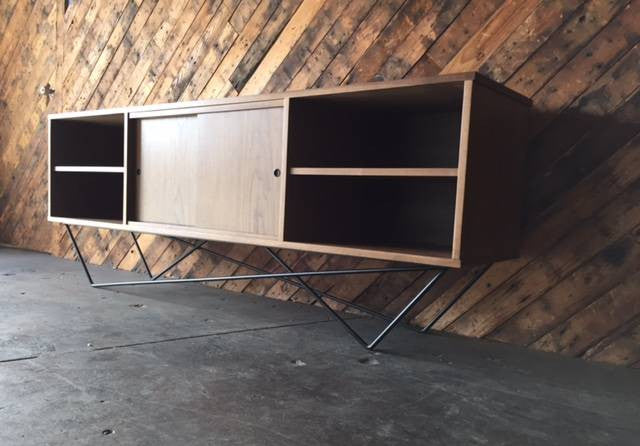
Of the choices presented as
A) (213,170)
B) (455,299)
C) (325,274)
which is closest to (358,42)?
(213,170)

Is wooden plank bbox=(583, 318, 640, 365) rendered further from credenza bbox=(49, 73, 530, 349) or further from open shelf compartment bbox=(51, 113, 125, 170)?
open shelf compartment bbox=(51, 113, 125, 170)

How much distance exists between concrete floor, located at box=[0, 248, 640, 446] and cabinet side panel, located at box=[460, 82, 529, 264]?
38cm

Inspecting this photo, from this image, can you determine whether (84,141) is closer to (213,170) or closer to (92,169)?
(92,169)

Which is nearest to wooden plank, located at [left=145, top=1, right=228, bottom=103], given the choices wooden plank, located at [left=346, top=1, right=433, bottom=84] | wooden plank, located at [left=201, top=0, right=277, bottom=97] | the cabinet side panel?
wooden plank, located at [left=201, top=0, right=277, bottom=97]

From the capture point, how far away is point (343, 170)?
5.83 feet

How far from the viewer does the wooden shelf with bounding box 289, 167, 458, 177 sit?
5.11 feet

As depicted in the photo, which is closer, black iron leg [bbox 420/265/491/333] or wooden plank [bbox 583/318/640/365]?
wooden plank [bbox 583/318/640/365]

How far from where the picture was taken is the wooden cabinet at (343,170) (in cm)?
162

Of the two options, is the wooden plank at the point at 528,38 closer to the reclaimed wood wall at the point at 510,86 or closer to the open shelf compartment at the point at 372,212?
the reclaimed wood wall at the point at 510,86

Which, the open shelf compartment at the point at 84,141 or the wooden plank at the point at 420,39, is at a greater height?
the wooden plank at the point at 420,39

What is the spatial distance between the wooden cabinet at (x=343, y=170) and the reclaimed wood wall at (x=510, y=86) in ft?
0.54

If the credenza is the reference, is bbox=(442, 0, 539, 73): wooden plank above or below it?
above

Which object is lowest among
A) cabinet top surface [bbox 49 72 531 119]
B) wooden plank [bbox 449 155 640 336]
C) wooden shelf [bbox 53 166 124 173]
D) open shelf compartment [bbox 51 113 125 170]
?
wooden plank [bbox 449 155 640 336]

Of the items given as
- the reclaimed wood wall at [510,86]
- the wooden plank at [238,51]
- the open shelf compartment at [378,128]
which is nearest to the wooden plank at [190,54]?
the reclaimed wood wall at [510,86]
